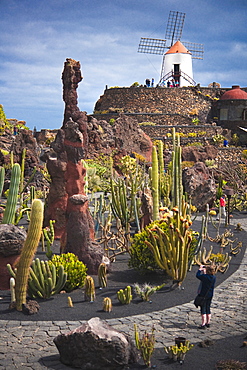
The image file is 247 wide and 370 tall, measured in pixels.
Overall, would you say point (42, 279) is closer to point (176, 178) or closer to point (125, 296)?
point (125, 296)

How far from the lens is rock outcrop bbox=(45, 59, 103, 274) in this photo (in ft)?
30.0

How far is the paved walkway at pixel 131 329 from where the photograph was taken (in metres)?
5.55

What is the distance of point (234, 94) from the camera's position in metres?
48.1

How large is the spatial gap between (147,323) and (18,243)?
8.92 ft

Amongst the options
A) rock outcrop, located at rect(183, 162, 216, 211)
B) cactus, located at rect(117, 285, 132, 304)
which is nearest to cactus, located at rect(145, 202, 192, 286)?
cactus, located at rect(117, 285, 132, 304)

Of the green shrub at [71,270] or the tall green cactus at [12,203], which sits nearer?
the green shrub at [71,270]

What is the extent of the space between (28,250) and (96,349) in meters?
2.26

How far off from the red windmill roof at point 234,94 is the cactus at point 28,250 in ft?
142

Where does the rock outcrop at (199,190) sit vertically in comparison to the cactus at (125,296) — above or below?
above

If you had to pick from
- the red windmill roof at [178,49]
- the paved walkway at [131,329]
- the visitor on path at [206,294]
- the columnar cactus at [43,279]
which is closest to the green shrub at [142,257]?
the paved walkway at [131,329]

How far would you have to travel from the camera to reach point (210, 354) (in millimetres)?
5672

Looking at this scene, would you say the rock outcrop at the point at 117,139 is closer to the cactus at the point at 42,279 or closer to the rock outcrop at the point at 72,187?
the rock outcrop at the point at 72,187

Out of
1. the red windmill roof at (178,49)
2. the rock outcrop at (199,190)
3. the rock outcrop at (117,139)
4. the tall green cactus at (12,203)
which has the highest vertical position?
the red windmill roof at (178,49)

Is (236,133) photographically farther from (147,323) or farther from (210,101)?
(147,323)
